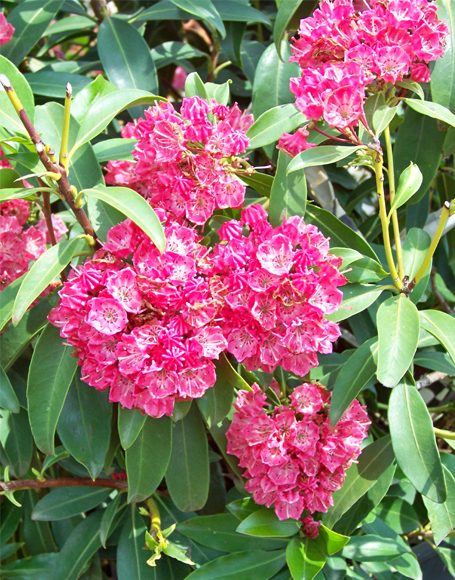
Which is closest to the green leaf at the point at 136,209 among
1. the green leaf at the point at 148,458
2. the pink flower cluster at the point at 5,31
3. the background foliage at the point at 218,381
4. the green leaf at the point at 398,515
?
the background foliage at the point at 218,381

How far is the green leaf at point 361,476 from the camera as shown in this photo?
1215 millimetres

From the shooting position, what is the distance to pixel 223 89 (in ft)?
4.19

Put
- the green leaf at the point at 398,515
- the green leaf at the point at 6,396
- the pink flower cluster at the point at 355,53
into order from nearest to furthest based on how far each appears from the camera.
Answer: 1. the pink flower cluster at the point at 355,53
2. the green leaf at the point at 6,396
3. the green leaf at the point at 398,515

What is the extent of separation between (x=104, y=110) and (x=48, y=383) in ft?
1.28

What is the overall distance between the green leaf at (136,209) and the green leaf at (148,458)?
12.8 inches

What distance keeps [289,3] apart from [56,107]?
417mm

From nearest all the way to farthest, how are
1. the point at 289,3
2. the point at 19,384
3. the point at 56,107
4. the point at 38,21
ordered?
the point at 56,107 → the point at 289,3 → the point at 19,384 → the point at 38,21

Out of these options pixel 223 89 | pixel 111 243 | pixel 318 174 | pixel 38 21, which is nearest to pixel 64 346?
pixel 111 243

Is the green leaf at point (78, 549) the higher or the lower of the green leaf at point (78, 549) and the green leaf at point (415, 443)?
the lower

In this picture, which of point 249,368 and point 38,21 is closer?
point 249,368

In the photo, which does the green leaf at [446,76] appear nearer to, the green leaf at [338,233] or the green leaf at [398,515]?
the green leaf at [338,233]

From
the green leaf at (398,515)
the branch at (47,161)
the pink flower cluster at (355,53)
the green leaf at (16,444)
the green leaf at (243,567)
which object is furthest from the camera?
the green leaf at (398,515)

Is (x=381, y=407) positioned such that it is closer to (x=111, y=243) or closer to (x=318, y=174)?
(x=318, y=174)

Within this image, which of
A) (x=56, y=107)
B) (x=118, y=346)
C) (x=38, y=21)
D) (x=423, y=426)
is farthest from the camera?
(x=38, y=21)
